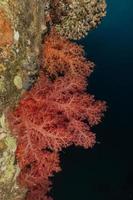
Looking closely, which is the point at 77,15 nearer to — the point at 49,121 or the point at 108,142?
the point at 49,121

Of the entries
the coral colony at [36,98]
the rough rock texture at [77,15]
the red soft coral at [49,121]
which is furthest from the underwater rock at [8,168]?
the rough rock texture at [77,15]

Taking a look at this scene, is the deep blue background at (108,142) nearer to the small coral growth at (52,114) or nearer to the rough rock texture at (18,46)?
the small coral growth at (52,114)

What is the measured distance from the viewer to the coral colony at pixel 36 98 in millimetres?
9734

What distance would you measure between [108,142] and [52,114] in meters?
19.9

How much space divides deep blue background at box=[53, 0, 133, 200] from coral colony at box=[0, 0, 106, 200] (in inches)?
500

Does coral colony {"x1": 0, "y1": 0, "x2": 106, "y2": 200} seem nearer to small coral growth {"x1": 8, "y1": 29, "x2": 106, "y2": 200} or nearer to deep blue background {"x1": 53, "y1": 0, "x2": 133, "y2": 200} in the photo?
small coral growth {"x1": 8, "y1": 29, "x2": 106, "y2": 200}

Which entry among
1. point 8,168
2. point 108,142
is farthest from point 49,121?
point 108,142

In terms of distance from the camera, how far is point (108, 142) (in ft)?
98.4

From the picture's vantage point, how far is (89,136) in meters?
11.0

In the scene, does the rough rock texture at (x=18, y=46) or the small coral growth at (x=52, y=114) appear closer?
the rough rock texture at (x=18, y=46)

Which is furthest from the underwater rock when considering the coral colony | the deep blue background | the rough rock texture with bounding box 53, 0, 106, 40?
the deep blue background

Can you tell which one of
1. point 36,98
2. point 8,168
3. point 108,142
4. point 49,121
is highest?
point 36,98

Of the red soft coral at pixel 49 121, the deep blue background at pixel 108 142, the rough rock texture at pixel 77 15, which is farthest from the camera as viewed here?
the deep blue background at pixel 108 142

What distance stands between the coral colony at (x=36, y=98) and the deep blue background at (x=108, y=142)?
12692 millimetres
